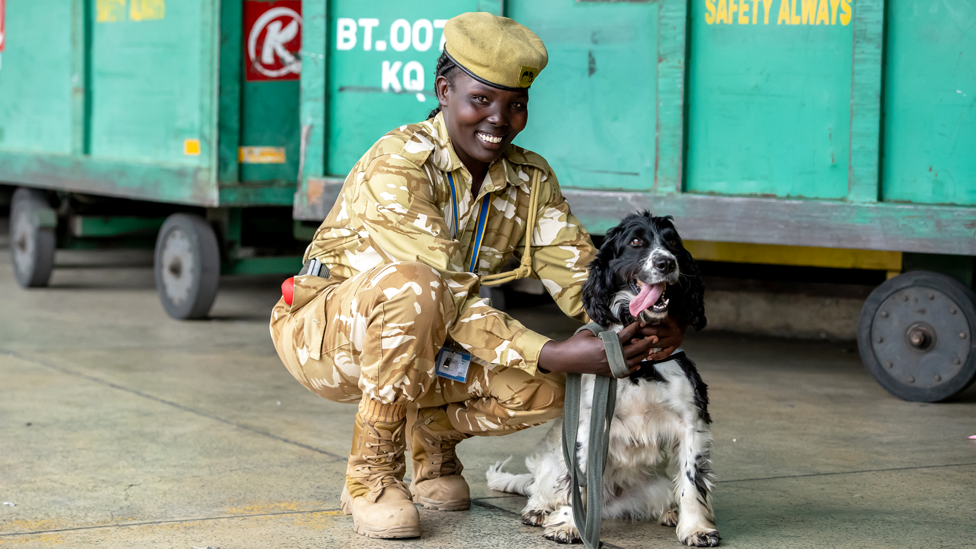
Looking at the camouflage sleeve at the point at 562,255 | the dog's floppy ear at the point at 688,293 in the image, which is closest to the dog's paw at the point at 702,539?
the dog's floppy ear at the point at 688,293

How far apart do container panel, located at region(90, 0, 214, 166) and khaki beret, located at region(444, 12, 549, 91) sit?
4.21 meters

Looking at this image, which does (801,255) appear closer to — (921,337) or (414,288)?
(921,337)

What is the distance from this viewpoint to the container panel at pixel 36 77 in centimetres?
877

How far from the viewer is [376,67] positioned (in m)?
6.67

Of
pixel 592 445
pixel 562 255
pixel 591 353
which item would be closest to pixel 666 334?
pixel 591 353

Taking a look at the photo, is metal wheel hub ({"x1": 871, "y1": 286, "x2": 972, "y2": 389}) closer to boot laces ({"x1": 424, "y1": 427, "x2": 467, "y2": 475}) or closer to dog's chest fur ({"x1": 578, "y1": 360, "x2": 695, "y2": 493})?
dog's chest fur ({"x1": 578, "y1": 360, "x2": 695, "y2": 493})

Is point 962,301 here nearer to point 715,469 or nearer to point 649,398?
point 715,469

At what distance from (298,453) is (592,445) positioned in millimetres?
1584

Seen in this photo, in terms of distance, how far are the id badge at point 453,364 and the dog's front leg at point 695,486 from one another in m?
0.67

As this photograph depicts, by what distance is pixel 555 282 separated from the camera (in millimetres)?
3812

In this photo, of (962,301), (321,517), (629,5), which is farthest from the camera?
(629,5)

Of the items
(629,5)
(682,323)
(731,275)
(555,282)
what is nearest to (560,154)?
(629,5)

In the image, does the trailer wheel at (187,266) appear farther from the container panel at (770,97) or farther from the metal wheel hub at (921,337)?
the metal wheel hub at (921,337)

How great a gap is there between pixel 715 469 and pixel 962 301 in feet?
5.77
